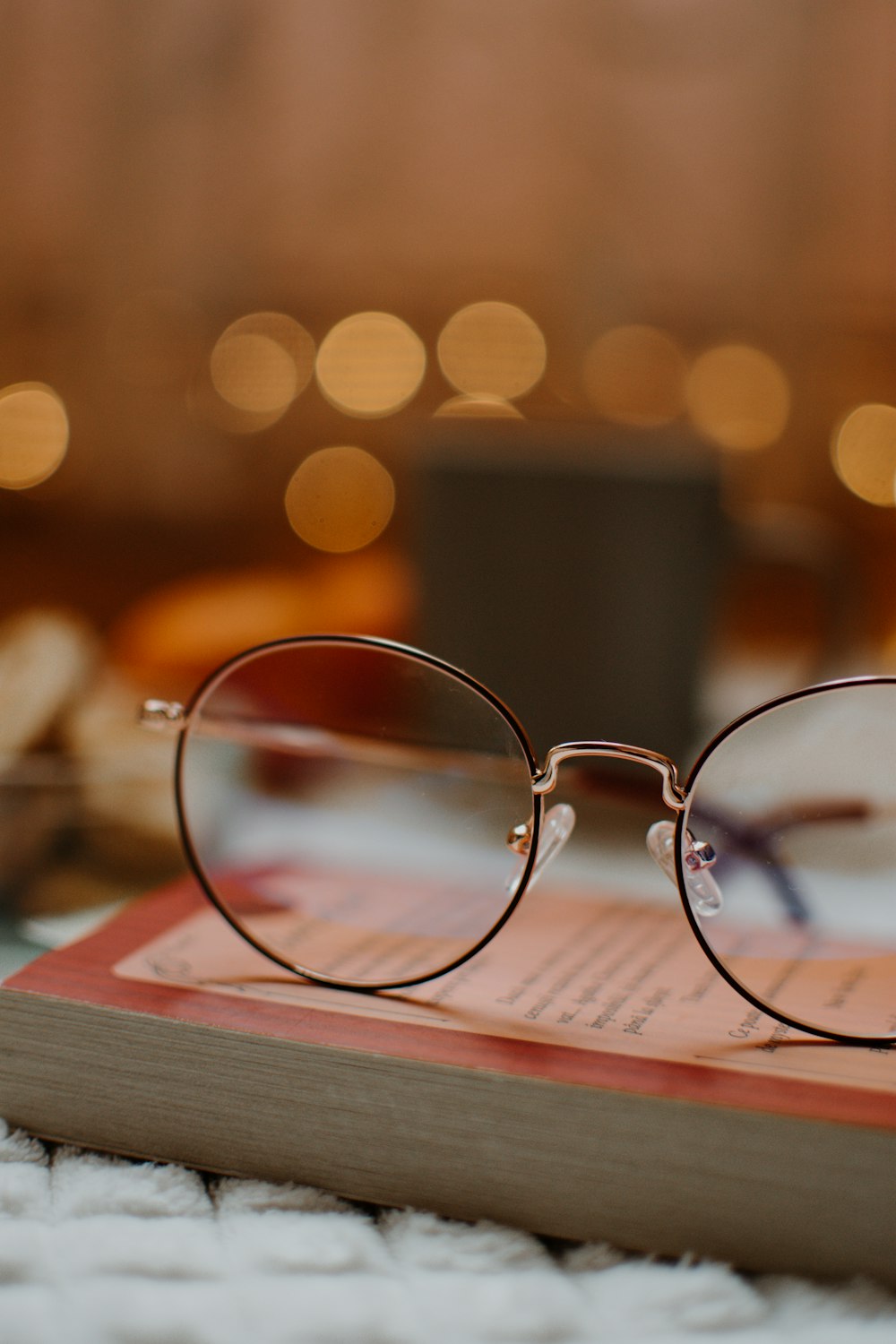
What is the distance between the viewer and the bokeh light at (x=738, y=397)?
1.52 m

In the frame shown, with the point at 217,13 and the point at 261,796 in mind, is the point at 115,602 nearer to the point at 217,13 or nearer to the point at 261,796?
the point at 261,796

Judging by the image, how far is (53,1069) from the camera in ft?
0.78

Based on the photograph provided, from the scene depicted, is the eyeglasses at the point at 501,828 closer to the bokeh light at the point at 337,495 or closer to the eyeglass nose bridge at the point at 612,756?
the eyeglass nose bridge at the point at 612,756

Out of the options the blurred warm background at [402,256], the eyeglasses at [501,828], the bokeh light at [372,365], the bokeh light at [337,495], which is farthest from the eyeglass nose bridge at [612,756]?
the bokeh light at [372,365]

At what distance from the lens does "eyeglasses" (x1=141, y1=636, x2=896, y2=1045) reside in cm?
25

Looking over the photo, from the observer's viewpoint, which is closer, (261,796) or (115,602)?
(261,796)

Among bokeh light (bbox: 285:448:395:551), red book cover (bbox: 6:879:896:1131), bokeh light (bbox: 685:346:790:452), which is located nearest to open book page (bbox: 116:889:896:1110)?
red book cover (bbox: 6:879:896:1131)

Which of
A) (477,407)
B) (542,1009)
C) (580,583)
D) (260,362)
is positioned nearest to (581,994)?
(542,1009)

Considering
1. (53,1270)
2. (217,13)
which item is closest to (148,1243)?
(53,1270)

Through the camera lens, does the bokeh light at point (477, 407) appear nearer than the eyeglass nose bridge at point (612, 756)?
No

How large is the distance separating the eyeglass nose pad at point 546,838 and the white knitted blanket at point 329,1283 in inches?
3.1

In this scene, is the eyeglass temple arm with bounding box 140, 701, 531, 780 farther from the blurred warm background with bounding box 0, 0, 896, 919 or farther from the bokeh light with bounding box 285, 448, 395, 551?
the bokeh light with bounding box 285, 448, 395, 551

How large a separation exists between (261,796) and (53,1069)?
0.13 metres

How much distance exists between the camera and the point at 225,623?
0.56 meters
